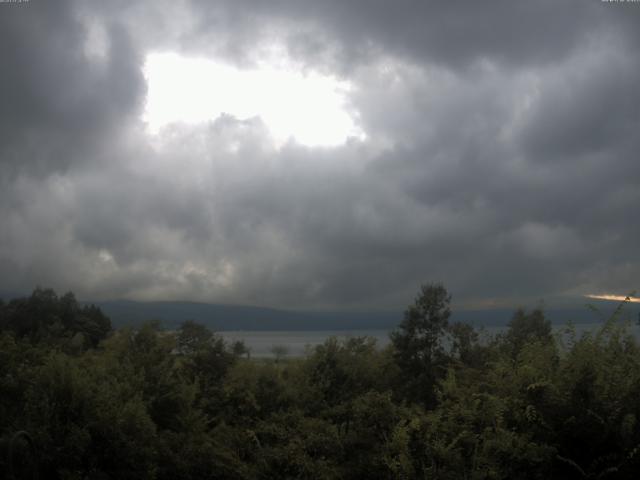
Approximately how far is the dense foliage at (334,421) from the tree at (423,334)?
554 centimetres

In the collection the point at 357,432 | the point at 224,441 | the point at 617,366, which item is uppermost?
the point at 617,366

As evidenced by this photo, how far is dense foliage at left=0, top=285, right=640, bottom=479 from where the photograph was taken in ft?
27.9

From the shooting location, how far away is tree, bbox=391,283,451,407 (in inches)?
943

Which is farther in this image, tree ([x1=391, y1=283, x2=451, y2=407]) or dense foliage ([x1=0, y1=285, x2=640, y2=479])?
tree ([x1=391, y1=283, x2=451, y2=407])

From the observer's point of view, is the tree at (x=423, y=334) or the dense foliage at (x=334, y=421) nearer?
the dense foliage at (x=334, y=421)

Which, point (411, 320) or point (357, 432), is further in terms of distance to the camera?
point (411, 320)

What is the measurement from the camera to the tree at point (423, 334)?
24.0 meters

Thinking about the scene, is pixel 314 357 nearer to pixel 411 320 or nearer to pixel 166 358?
pixel 166 358

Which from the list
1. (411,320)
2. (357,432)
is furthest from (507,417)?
(411,320)

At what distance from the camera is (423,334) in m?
24.5

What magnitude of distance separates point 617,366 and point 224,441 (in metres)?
9.38

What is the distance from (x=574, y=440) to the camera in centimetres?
865

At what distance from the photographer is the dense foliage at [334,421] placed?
27.9 ft

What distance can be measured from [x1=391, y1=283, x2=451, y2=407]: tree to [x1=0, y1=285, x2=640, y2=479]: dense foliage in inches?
218
